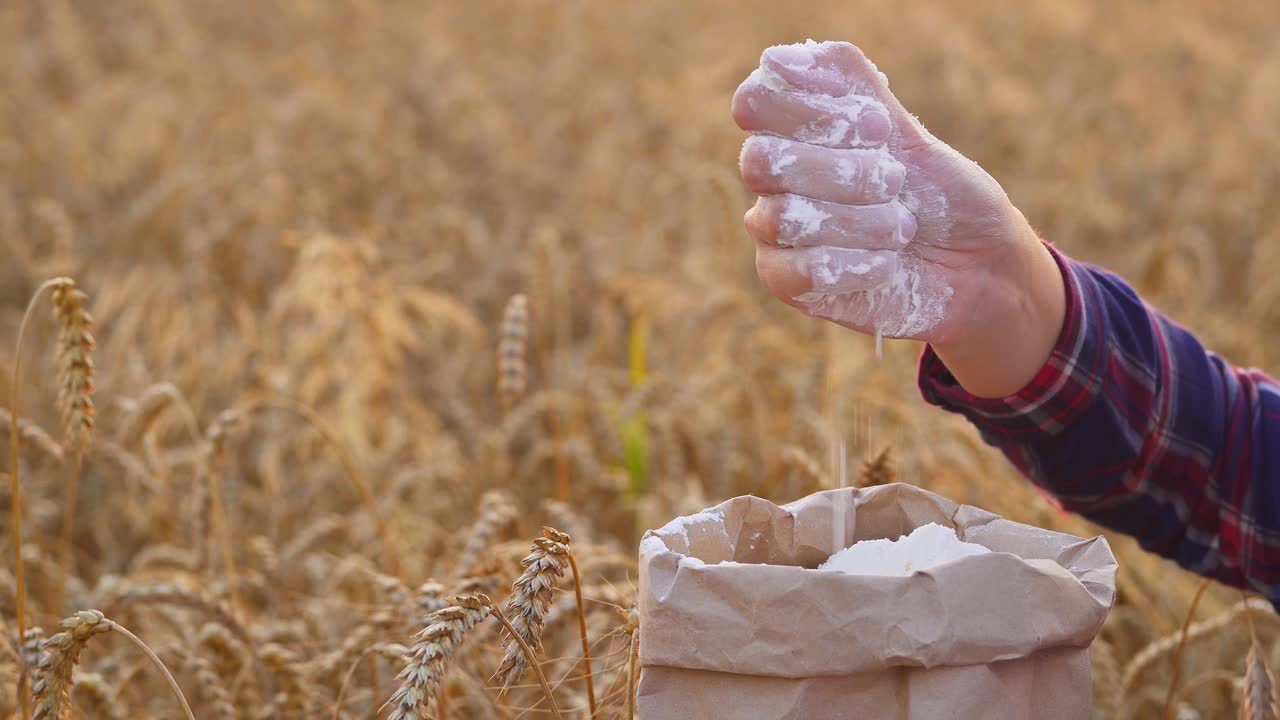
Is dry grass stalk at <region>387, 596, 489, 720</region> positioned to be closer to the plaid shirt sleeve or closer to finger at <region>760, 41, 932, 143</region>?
finger at <region>760, 41, 932, 143</region>

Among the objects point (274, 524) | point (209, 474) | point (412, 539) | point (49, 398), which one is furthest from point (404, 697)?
point (49, 398)

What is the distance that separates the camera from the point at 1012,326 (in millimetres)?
1166

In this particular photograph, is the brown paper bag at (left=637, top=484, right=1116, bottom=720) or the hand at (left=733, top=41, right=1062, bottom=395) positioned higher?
the hand at (left=733, top=41, right=1062, bottom=395)

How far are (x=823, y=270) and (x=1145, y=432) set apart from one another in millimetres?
524

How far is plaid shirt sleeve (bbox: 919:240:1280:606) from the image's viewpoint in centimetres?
122

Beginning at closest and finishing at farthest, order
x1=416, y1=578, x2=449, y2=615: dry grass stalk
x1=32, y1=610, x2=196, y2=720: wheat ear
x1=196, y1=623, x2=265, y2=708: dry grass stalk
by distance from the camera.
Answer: x1=32, y1=610, x2=196, y2=720: wheat ear < x1=416, y1=578, x2=449, y2=615: dry grass stalk < x1=196, y1=623, x2=265, y2=708: dry grass stalk

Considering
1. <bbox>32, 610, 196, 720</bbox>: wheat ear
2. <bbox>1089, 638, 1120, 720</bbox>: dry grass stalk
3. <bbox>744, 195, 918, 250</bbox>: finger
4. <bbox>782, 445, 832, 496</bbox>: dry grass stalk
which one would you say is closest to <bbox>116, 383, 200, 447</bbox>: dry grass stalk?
<bbox>32, 610, 196, 720</bbox>: wheat ear

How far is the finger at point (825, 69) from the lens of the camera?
93 cm

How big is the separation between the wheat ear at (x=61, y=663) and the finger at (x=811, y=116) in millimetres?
599

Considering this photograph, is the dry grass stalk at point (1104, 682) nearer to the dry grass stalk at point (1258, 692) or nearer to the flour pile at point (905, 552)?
the dry grass stalk at point (1258, 692)

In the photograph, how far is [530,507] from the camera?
7.55ft

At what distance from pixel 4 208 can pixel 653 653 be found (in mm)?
3393

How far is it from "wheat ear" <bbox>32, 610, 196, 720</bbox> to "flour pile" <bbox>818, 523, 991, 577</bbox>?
1.58ft

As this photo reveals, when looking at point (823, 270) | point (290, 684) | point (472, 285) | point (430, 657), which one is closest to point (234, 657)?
Result: point (290, 684)
